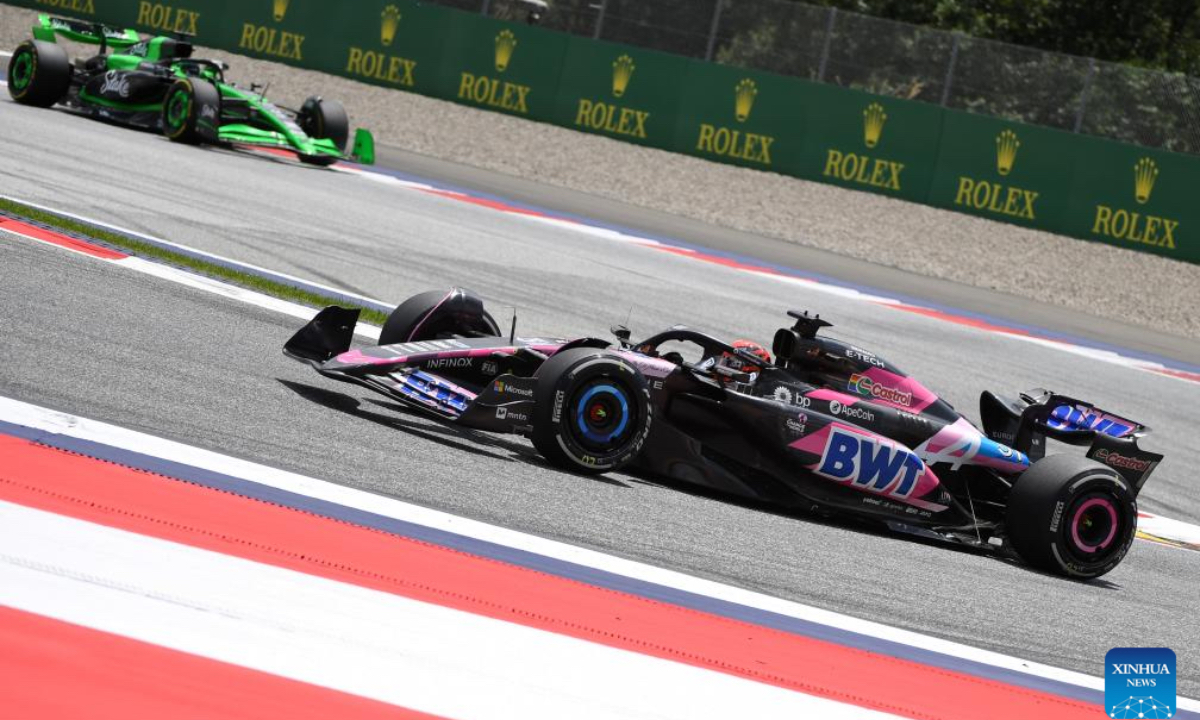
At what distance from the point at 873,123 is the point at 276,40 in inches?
413

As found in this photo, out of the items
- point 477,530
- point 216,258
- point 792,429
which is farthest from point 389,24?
point 477,530

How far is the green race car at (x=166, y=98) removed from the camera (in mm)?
17094

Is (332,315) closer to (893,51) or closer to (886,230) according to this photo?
(886,230)

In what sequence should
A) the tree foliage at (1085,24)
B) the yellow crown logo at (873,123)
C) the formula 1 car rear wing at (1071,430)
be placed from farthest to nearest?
the tree foliage at (1085,24) → the yellow crown logo at (873,123) → the formula 1 car rear wing at (1071,430)

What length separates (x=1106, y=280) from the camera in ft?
68.7

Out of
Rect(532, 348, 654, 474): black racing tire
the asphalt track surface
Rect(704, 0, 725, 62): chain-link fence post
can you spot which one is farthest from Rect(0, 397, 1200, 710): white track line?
Rect(704, 0, 725, 62): chain-link fence post

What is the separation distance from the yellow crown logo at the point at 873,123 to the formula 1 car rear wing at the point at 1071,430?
1515 cm

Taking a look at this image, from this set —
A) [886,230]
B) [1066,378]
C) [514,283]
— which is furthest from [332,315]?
[886,230]

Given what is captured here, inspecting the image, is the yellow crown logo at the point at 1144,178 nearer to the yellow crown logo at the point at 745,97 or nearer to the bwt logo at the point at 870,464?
the yellow crown logo at the point at 745,97

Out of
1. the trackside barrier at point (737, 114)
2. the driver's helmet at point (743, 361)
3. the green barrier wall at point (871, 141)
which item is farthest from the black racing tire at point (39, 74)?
the driver's helmet at point (743, 361)

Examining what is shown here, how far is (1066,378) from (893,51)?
1107 cm

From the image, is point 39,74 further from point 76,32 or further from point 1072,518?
point 1072,518

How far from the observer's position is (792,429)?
23.7ft

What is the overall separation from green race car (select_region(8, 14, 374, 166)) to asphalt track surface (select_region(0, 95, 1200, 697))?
159 inches
